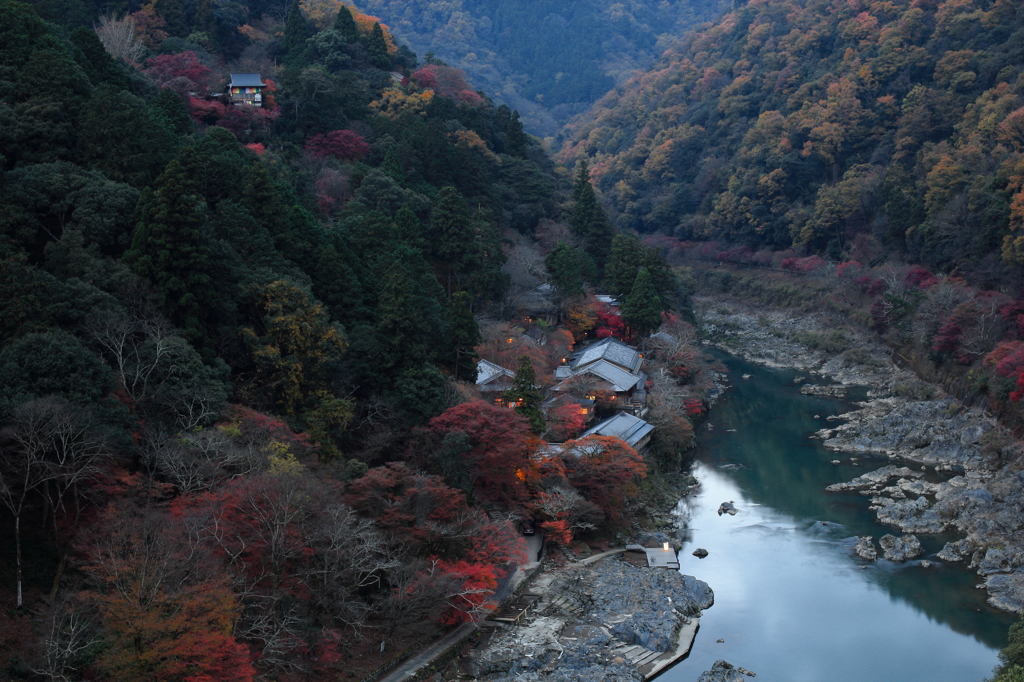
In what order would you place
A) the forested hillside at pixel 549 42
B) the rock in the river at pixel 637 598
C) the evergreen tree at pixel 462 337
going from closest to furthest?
the rock in the river at pixel 637 598
the evergreen tree at pixel 462 337
the forested hillside at pixel 549 42

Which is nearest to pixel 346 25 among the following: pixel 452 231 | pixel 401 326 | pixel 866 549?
pixel 452 231

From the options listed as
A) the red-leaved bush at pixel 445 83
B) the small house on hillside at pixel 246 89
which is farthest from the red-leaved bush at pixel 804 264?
the small house on hillside at pixel 246 89

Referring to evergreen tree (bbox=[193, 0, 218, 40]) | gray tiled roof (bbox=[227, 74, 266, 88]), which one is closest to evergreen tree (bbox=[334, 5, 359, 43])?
evergreen tree (bbox=[193, 0, 218, 40])

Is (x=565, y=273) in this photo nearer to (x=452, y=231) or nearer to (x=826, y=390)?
(x=452, y=231)

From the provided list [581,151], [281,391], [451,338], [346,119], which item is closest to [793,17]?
[581,151]

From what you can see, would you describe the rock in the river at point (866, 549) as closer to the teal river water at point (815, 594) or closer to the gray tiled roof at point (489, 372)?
the teal river water at point (815, 594)

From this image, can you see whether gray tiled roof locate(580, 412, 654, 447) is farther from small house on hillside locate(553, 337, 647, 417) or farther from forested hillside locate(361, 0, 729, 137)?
forested hillside locate(361, 0, 729, 137)
